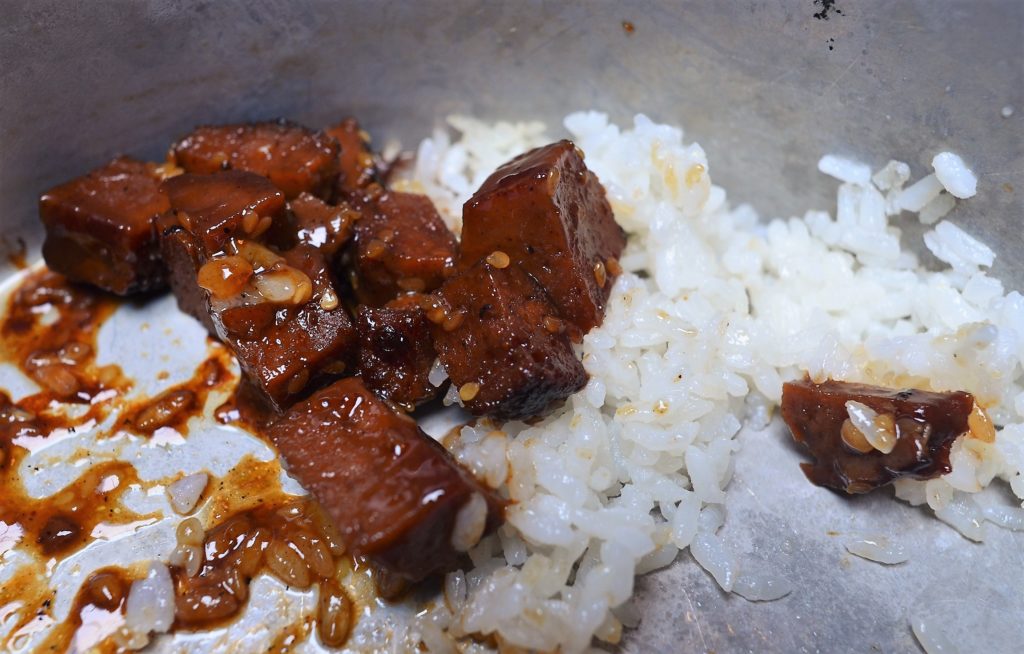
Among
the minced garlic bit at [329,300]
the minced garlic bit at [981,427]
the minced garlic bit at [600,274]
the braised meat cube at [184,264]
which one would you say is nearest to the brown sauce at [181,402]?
the braised meat cube at [184,264]

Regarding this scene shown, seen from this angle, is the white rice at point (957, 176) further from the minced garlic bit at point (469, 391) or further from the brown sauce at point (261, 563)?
the brown sauce at point (261, 563)

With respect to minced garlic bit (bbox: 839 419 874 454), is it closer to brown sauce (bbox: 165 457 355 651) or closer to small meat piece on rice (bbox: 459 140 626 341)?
small meat piece on rice (bbox: 459 140 626 341)

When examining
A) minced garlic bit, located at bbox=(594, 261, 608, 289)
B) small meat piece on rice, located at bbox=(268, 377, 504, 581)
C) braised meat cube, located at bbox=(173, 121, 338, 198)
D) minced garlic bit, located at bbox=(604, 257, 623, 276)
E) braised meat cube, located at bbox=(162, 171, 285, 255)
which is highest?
braised meat cube, located at bbox=(162, 171, 285, 255)

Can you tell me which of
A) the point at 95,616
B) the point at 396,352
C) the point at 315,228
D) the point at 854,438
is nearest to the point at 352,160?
the point at 315,228

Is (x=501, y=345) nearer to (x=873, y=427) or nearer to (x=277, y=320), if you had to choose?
(x=277, y=320)

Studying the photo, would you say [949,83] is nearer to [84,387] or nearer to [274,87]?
[274,87]

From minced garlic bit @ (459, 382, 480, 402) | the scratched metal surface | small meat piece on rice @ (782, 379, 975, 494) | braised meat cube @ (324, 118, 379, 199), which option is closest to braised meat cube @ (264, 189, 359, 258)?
braised meat cube @ (324, 118, 379, 199)
